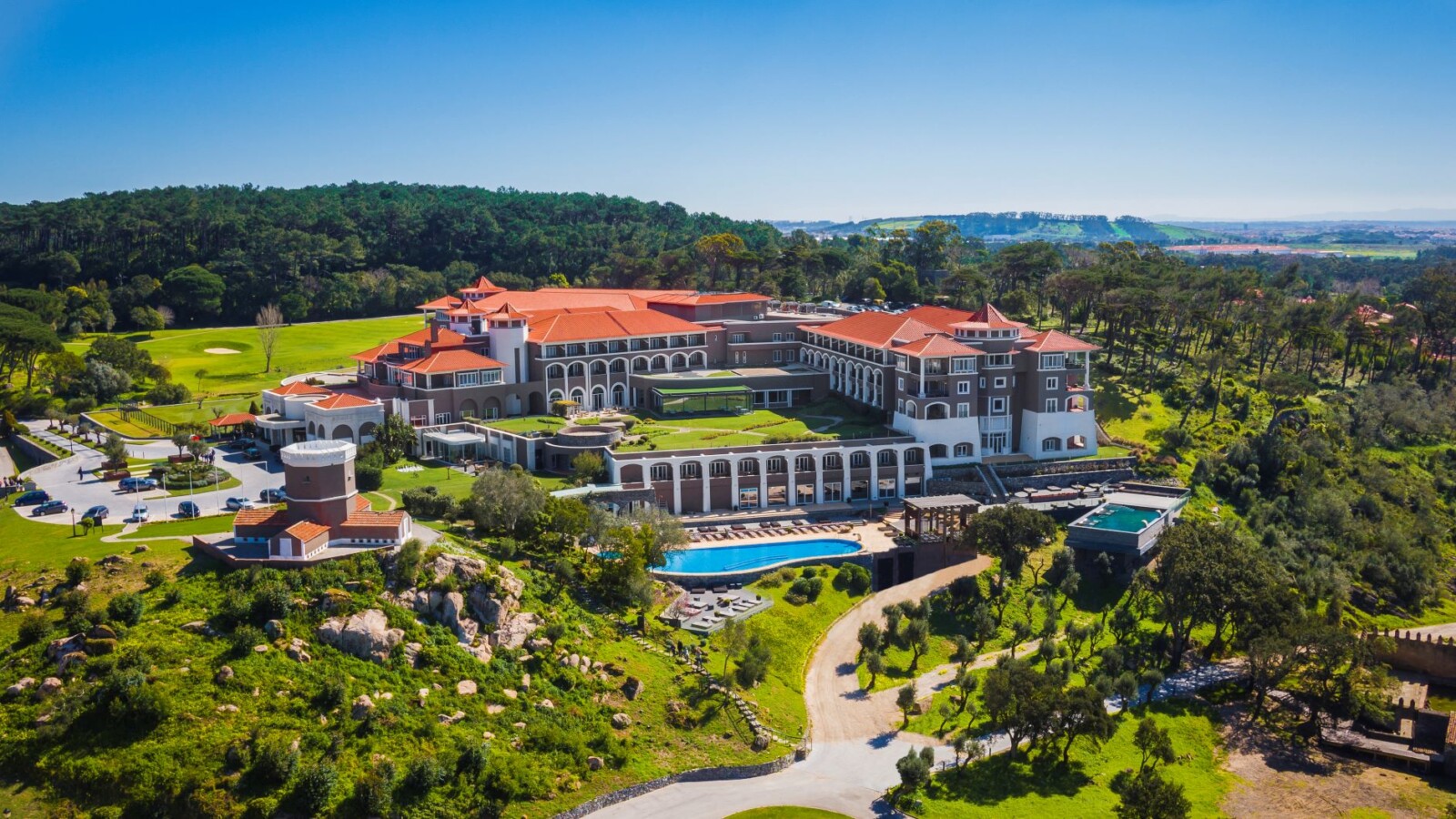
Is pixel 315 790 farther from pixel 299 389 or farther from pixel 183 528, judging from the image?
pixel 299 389

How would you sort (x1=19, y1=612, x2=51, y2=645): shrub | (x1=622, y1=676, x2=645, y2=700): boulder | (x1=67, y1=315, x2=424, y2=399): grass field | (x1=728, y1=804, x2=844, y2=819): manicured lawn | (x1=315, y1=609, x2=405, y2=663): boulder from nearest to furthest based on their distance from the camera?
(x1=728, y1=804, x2=844, y2=819): manicured lawn
(x1=19, y1=612, x2=51, y2=645): shrub
(x1=315, y1=609, x2=405, y2=663): boulder
(x1=622, y1=676, x2=645, y2=700): boulder
(x1=67, y1=315, x2=424, y2=399): grass field

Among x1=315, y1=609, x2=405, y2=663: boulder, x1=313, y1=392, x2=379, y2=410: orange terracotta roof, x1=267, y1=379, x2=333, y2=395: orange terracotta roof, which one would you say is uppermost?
x1=267, y1=379, x2=333, y2=395: orange terracotta roof

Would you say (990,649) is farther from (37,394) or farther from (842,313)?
(37,394)

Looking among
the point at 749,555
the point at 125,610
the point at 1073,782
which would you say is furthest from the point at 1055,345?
the point at 125,610

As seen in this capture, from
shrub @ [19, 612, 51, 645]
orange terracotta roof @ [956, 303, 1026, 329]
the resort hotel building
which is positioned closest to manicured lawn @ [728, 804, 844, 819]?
shrub @ [19, 612, 51, 645]

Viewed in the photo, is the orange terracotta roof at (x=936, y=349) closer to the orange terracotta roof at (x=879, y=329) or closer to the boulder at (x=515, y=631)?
the orange terracotta roof at (x=879, y=329)

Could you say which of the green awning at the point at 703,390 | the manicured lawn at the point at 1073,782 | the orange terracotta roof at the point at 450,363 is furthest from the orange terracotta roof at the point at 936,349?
the manicured lawn at the point at 1073,782

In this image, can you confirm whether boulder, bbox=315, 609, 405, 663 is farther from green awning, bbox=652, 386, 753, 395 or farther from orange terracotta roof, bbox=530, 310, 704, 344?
green awning, bbox=652, 386, 753, 395
